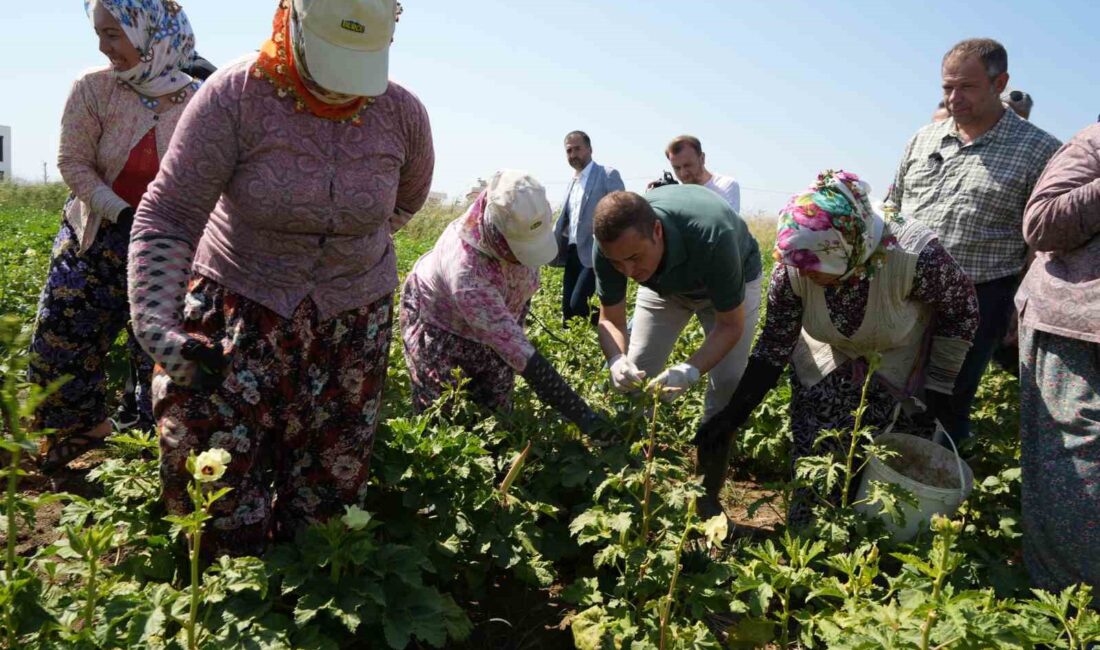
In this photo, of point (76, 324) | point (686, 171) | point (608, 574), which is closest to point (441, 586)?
point (608, 574)

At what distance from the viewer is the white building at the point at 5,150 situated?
4319cm

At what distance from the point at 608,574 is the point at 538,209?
3.96 ft

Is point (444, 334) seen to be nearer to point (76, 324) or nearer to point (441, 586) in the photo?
point (441, 586)

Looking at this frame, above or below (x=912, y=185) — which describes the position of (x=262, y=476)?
below

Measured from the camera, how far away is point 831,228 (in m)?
2.61

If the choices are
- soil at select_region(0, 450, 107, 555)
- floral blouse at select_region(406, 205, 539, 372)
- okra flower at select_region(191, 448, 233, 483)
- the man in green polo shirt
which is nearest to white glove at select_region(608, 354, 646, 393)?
the man in green polo shirt

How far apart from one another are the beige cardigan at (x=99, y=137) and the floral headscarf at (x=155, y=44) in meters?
0.06

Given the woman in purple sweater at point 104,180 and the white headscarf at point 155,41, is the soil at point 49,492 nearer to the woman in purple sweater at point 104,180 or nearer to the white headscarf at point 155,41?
the woman in purple sweater at point 104,180

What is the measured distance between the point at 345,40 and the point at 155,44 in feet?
4.88

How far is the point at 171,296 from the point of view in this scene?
185 cm

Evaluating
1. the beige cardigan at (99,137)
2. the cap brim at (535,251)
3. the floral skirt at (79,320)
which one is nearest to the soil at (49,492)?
the floral skirt at (79,320)

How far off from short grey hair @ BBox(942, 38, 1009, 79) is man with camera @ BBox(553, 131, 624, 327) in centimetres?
320

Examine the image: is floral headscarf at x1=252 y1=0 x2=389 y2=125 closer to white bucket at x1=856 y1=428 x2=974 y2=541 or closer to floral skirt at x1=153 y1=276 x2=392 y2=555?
floral skirt at x1=153 y1=276 x2=392 y2=555

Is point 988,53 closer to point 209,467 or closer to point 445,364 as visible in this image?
point 445,364
